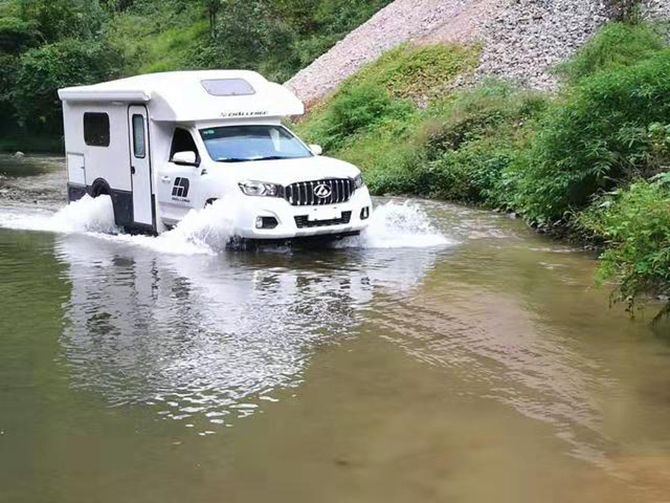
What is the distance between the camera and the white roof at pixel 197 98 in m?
13.2

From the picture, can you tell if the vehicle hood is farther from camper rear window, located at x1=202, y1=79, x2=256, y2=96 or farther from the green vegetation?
the green vegetation

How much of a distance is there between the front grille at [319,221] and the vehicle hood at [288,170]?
485 mm

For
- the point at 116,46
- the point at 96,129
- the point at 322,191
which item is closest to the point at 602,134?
the point at 322,191

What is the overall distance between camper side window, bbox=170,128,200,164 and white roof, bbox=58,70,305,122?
0.31 m

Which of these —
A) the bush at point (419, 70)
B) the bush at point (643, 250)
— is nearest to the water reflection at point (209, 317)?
the bush at point (643, 250)

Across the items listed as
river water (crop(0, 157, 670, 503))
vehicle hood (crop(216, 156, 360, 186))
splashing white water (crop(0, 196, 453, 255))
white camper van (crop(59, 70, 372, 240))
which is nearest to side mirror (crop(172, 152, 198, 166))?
A: white camper van (crop(59, 70, 372, 240))

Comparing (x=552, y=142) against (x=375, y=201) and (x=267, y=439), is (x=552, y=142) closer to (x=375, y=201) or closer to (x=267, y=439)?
(x=375, y=201)

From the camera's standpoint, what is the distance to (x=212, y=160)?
12.8m

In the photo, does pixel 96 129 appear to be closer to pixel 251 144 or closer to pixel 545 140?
pixel 251 144

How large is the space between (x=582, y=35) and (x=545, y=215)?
12.5 metres

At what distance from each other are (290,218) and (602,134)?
4468mm

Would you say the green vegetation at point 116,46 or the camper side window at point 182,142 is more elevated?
the green vegetation at point 116,46

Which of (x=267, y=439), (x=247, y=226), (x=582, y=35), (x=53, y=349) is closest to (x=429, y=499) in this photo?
(x=267, y=439)

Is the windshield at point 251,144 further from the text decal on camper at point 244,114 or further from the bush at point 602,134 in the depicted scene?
the bush at point 602,134
